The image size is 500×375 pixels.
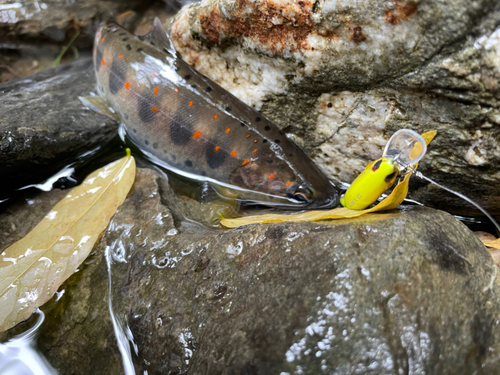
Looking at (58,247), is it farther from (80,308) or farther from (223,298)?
(223,298)

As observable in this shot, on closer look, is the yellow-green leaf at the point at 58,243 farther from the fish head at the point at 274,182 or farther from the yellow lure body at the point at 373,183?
the yellow lure body at the point at 373,183

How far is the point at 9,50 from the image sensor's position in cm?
386

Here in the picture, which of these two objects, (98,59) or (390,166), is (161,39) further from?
(390,166)

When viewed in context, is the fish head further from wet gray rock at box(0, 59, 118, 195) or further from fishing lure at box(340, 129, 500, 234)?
wet gray rock at box(0, 59, 118, 195)

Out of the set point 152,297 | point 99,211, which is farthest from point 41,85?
point 152,297

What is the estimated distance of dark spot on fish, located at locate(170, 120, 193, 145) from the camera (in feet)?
9.73

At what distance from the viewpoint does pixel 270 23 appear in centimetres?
237

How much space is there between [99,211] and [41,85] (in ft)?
5.50

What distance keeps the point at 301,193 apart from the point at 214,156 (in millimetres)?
783

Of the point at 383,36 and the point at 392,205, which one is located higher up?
the point at 383,36

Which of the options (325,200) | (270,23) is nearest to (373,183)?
(325,200)

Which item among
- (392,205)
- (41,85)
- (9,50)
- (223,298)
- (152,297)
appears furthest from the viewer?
(9,50)

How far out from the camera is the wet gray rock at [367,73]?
1897mm

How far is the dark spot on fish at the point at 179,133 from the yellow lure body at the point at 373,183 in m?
1.41
